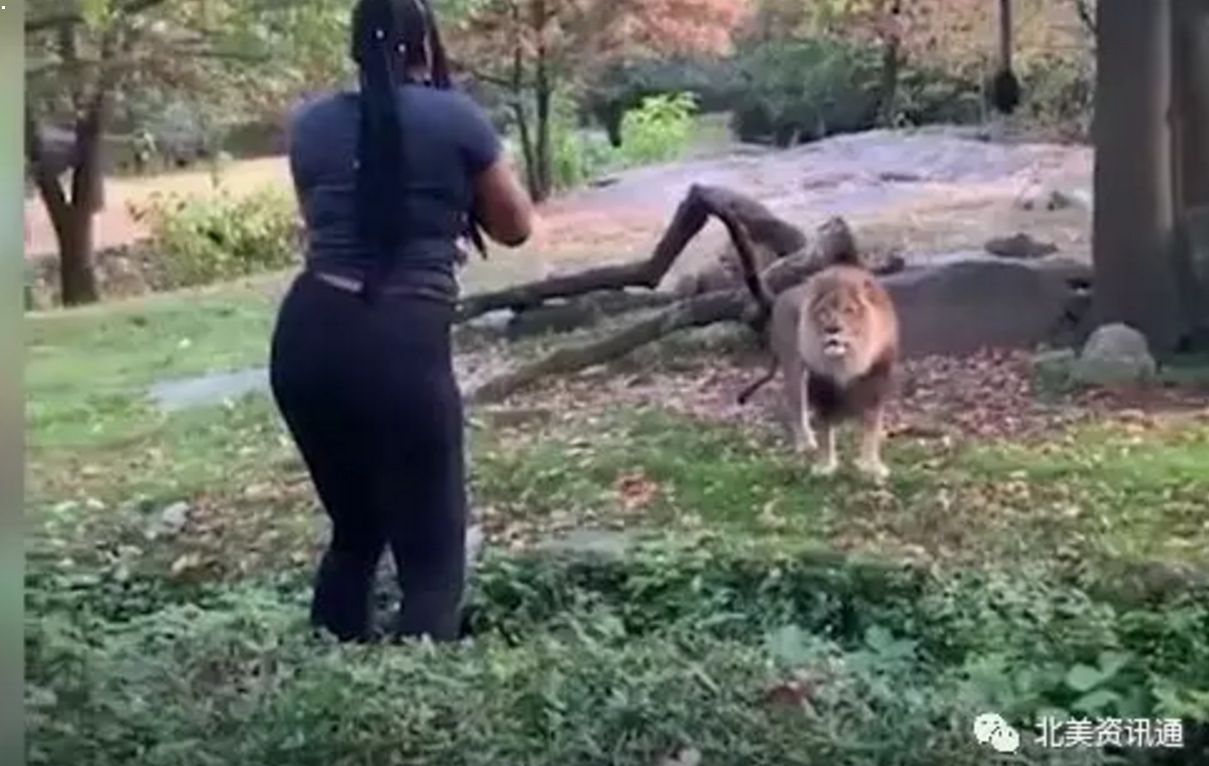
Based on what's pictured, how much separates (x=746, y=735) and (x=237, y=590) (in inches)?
22.2

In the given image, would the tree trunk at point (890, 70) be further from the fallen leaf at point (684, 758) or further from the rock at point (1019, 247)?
the fallen leaf at point (684, 758)

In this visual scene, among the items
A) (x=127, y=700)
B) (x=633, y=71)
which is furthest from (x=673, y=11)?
(x=127, y=700)

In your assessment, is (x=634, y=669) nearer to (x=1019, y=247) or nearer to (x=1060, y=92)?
(x=1019, y=247)

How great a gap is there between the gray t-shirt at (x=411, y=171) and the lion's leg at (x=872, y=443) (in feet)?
1.51

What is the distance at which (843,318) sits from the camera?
240 cm

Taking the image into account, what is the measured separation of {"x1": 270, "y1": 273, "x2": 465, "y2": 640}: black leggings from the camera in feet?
7.91

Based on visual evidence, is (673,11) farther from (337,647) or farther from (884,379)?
(337,647)

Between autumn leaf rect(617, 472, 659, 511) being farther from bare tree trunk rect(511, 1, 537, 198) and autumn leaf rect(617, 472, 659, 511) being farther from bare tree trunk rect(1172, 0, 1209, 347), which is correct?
bare tree trunk rect(1172, 0, 1209, 347)

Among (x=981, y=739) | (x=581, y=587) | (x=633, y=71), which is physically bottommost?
(x=981, y=739)

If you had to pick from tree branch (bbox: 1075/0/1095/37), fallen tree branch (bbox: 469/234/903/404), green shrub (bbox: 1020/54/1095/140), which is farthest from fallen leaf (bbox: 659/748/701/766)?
tree branch (bbox: 1075/0/1095/37)

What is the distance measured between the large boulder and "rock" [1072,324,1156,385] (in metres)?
0.03

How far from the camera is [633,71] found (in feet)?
7.87

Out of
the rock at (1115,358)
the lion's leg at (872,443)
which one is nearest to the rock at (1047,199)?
the rock at (1115,358)

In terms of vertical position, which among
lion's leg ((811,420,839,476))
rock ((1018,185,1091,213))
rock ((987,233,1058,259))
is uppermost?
rock ((1018,185,1091,213))
